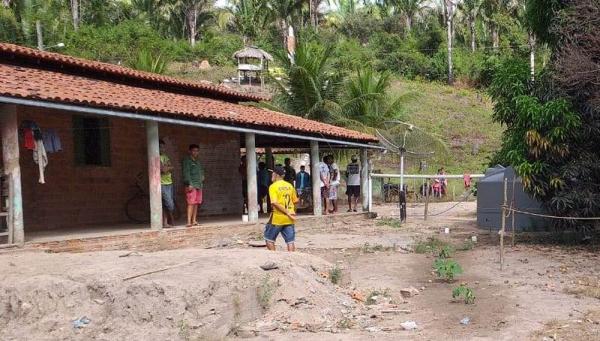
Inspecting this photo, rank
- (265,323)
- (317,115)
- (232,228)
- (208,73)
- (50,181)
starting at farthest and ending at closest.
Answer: (208,73) → (317,115) → (232,228) → (50,181) → (265,323)

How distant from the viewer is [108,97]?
1066cm

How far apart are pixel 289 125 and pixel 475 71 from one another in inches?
1383

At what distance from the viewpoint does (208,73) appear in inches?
1528

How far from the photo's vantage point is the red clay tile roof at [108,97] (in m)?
9.41

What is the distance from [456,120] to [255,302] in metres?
33.1

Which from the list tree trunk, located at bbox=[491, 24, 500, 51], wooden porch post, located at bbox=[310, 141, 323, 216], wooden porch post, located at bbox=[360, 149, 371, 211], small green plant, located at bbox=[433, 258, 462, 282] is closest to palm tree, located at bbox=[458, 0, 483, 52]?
tree trunk, located at bbox=[491, 24, 500, 51]

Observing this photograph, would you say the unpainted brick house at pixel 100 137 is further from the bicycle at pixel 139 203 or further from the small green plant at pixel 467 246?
the small green plant at pixel 467 246

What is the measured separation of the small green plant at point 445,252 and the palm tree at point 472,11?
128 feet

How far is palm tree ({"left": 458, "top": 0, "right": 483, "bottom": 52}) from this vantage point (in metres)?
47.7

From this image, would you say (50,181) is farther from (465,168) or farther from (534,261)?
(465,168)

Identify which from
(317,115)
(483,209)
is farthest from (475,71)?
(483,209)

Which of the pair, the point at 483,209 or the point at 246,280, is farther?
the point at 483,209

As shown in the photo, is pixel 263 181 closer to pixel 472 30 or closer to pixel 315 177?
pixel 315 177

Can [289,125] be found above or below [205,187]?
above
